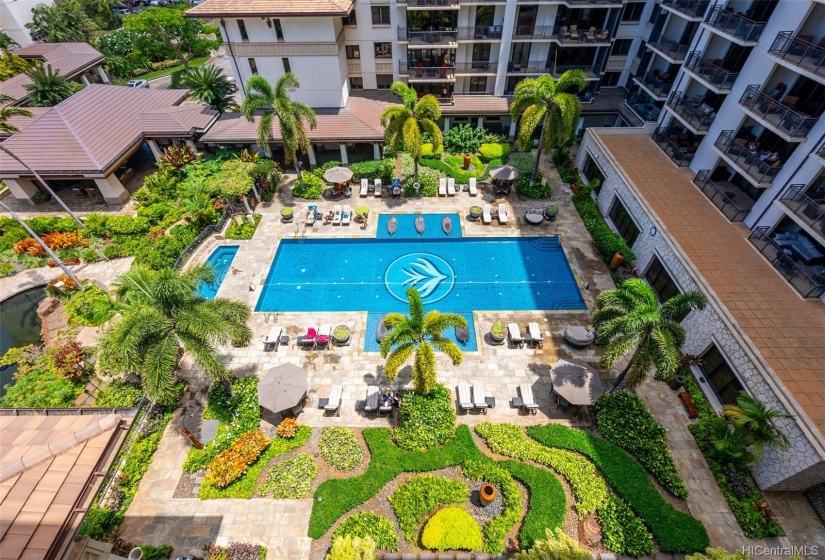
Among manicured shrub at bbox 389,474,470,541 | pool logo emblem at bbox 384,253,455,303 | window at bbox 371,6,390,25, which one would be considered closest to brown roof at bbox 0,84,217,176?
window at bbox 371,6,390,25

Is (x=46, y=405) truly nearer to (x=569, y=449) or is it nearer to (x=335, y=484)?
(x=335, y=484)

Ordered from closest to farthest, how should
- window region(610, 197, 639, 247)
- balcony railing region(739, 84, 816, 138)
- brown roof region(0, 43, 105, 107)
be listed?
balcony railing region(739, 84, 816, 138)
window region(610, 197, 639, 247)
brown roof region(0, 43, 105, 107)

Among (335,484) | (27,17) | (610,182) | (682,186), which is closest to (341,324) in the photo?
(335,484)

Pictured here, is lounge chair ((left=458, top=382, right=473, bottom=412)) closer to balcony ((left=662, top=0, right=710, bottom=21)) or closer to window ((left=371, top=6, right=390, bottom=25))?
balcony ((left=662, top=0, right=710, bottom=21))

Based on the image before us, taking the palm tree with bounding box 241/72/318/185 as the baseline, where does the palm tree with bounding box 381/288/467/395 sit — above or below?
below

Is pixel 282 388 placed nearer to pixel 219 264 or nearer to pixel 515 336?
pixel 515 336

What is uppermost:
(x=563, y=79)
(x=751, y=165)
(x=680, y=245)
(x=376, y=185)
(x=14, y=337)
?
(x=563, y=79)
